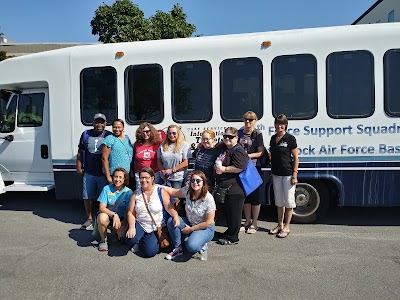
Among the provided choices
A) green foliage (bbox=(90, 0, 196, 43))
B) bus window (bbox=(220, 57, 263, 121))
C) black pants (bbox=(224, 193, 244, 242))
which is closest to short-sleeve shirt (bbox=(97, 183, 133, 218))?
black pants (bbox=(224, 193, 244, 242))

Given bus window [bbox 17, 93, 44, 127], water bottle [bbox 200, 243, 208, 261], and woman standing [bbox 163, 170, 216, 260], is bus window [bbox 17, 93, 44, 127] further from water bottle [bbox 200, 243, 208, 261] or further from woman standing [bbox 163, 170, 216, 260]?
water bottle [bbox 200, 243, 208, 261]

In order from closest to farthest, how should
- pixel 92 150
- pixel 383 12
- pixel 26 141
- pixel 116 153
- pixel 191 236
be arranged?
pixel 191 236
pixel 116 153
pixel 92 150
pixel 26 141
pixel 383 12

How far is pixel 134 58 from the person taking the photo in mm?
5910

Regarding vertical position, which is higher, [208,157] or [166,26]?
[166,26]

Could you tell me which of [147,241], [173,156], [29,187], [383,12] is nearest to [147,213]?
[147,241]

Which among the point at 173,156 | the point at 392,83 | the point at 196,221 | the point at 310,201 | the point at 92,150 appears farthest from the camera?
the point at 310,201

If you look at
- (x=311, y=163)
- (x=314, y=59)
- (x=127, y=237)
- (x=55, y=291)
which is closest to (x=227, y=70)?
(x=314, y=59)

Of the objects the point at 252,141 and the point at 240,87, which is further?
the point at 240,87

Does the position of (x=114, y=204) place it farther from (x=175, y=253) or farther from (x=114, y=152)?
(x=175, y=253)

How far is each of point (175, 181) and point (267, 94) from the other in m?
1.84

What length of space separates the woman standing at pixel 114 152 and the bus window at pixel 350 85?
2.96 metres

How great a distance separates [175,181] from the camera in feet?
17.2

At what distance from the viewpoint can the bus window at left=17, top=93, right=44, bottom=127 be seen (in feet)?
21.7

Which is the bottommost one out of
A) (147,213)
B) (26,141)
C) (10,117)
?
(147,213)
